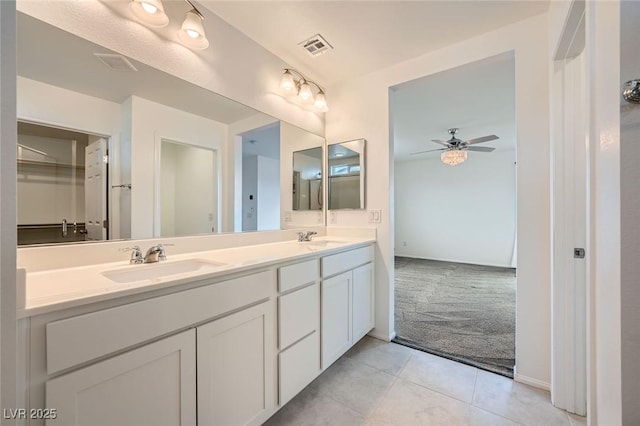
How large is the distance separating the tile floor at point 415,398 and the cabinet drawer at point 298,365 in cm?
15

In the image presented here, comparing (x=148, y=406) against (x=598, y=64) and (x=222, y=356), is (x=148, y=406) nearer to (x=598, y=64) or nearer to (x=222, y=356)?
(x=222, y=356)

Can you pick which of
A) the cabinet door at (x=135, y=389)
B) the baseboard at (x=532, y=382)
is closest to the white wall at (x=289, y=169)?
the cabinet door at (x=135, y=389)

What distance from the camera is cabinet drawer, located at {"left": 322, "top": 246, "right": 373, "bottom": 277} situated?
1623 mm

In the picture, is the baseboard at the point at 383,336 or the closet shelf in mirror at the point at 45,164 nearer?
the closet shelf in mirror at the point at 45,164

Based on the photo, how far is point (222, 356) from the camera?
1028mm

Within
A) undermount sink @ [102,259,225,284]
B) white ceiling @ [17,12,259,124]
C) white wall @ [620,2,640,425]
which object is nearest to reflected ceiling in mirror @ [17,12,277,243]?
white ceiling @ [17,12,259,124]

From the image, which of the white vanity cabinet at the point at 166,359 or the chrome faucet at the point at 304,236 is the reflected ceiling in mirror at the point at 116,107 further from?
the chrome faucet at the point at 304,236

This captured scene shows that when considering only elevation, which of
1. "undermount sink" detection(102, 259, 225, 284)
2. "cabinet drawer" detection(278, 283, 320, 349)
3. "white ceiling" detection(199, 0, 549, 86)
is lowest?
"cabinet drawer" detection(278, 283, 320, 349)

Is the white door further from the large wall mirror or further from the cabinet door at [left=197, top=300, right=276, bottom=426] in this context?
the cabinet door at [left=197, top=300, right=276, bottom=426]

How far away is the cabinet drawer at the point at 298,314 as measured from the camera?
4.28 ft

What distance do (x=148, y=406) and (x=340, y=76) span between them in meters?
A: 2.60

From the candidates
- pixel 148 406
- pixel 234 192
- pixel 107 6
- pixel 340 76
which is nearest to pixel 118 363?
pixel 148 406

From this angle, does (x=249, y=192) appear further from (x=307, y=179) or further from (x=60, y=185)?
(x=60, y=185)

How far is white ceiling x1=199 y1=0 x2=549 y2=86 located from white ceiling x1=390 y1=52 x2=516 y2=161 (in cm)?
25
